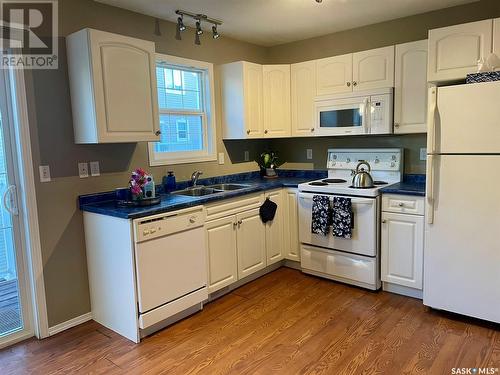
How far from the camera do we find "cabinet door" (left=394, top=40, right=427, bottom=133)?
10.5 feet

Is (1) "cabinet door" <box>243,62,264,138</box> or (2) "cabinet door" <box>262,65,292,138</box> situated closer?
(1) "cabinet door" <box>243,62,264,138</box>

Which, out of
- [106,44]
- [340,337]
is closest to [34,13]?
[106,44]

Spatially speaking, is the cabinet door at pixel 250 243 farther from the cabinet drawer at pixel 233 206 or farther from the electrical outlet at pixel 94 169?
the electrical outlet at pixel 94 169

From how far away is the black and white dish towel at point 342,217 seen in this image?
323 cm

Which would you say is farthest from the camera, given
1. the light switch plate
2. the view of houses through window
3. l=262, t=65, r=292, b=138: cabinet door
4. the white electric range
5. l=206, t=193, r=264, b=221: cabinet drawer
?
the light switch plate

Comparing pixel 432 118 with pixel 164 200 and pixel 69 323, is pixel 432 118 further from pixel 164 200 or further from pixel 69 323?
pixel 69 323

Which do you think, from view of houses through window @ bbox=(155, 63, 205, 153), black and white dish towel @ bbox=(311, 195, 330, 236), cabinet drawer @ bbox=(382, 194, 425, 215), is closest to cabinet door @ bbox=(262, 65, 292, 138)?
view of houses through window @ bbox=(155, 63, 205, 153)

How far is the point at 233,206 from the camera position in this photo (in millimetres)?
3254

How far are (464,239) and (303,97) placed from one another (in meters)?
2.09

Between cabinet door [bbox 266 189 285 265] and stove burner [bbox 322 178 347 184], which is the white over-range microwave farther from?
cabinet door [bbox 266 189 285 265]

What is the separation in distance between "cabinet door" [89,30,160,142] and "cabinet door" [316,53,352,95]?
5.70 ft

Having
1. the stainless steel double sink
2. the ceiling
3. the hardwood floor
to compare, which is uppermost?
the ceiling

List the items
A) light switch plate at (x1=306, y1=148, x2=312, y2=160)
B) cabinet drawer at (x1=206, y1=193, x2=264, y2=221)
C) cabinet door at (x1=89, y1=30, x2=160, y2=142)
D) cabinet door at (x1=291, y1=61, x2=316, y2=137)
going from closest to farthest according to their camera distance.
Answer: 1. cabinet door at (x1=89, y1=30, x2=160, y2=142)
2. cabinet drawer at (x1=206, y1=193, x2=264, y2=221)
3. cabinet door at (x1=291, y1=61, x2=316, y2=137)
4. light switch plate at (x1=306, y1=148, x2=312, y2=160)

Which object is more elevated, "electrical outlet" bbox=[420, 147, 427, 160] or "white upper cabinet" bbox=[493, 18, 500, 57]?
"white upper cabinet" bbox=[493, 18, 500, 57]
